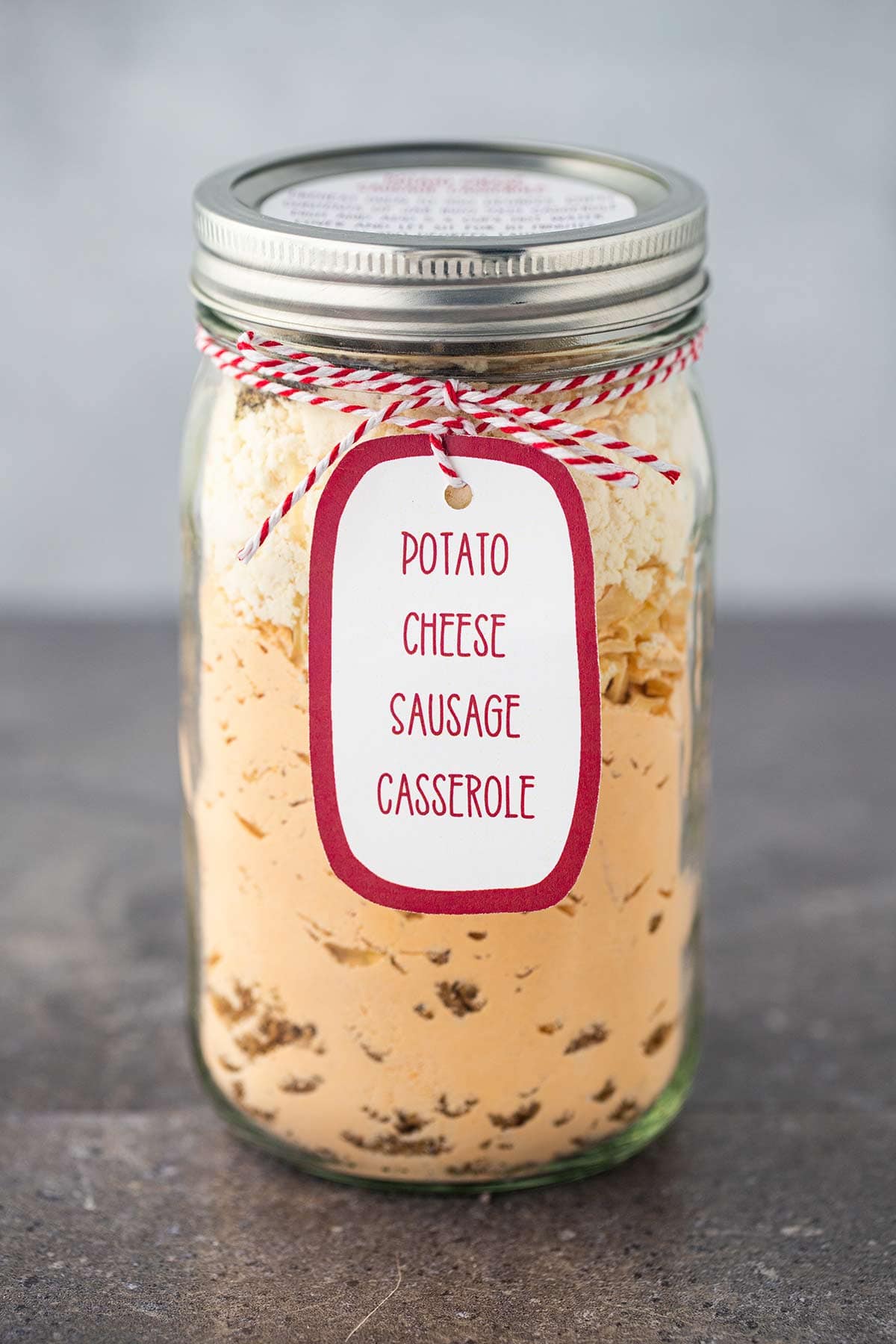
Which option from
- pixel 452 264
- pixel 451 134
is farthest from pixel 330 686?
pixel 451 134

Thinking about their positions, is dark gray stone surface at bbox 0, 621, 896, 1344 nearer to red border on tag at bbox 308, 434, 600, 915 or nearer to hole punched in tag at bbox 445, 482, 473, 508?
red border on tag at bbox 308, 434, 600, 915

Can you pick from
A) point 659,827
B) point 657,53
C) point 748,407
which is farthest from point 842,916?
point 657,53

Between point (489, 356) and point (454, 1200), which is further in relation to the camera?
point (454, 1200)

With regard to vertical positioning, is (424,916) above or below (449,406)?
below

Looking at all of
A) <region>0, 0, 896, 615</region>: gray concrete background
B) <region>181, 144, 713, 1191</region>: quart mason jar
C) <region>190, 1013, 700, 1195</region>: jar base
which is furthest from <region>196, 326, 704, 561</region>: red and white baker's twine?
<region>0, 0, 896, 615</region>: gray concrete background

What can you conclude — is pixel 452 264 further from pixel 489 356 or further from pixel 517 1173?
pixel 517 1173

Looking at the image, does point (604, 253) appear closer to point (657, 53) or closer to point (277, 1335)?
point (277, 1335)

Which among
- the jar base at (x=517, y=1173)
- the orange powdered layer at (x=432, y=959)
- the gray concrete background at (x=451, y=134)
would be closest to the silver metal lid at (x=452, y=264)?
the orange powdered layer at (x=432, y=959)
